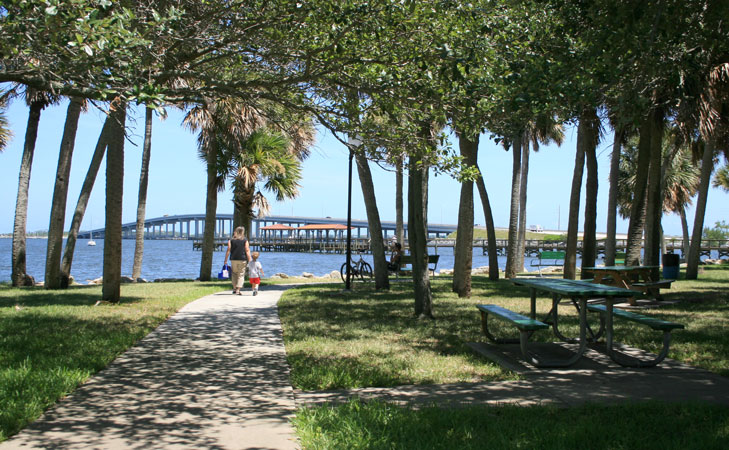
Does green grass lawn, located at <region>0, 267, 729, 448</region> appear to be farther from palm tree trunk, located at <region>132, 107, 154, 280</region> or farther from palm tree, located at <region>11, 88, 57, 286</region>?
palm tree trunk, located at <region>132, 107, 154, 280</region>

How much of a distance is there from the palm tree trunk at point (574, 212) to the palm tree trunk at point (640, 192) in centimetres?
197

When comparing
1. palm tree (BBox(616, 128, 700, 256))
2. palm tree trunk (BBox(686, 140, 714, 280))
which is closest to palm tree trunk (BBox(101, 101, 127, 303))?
palm tree trunk (BBox(686, 140, 714, 280))

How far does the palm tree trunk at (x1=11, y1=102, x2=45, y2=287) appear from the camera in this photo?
752 inches

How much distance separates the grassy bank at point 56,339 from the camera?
5016 millimetres

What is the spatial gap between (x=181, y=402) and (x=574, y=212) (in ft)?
53.8

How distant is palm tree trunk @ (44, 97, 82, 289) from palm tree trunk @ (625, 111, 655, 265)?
14681 mm

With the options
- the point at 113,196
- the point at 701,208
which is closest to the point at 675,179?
the point at 701,208

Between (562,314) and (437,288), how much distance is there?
6.09 m

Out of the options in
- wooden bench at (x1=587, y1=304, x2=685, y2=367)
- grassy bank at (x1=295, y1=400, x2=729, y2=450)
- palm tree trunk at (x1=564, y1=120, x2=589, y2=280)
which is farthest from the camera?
palm tree trunk at (x1=564, y1=120, x2=589, y2=280)

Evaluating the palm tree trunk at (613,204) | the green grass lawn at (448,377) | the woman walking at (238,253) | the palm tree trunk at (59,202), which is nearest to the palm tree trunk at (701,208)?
the palm tree trunk at (613,204)

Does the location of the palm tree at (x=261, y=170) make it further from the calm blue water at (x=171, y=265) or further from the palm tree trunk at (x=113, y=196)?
the calm blue water at (x=171, y=265)

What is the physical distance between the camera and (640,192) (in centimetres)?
1602

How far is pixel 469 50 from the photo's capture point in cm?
771

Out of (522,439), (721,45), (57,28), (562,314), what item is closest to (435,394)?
(522,439)
